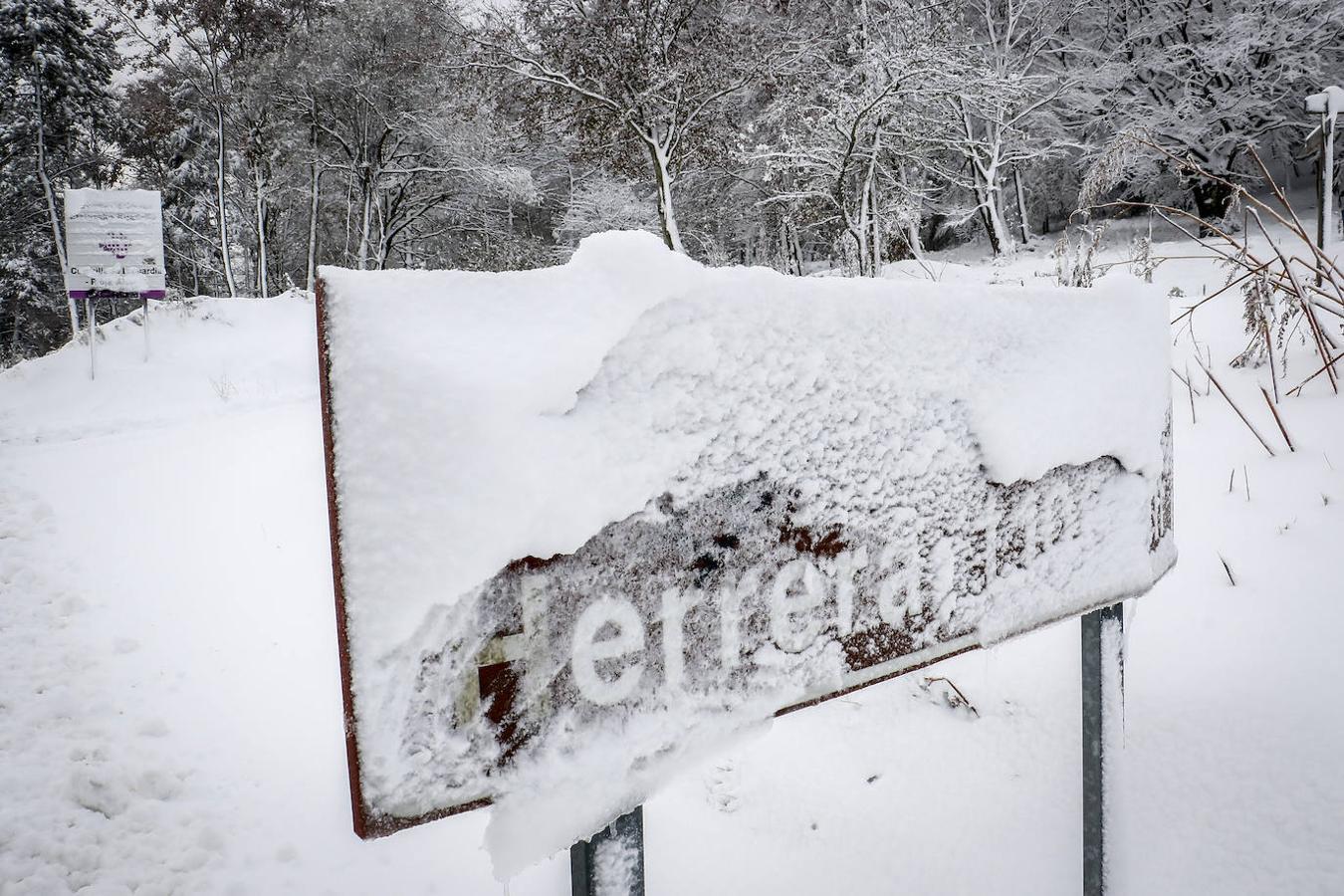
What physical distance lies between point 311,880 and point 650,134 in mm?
11782

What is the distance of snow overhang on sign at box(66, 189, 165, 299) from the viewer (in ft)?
29.4

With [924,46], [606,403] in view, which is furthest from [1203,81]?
[606,403]

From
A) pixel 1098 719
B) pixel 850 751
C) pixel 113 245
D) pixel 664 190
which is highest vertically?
pixel 664 190

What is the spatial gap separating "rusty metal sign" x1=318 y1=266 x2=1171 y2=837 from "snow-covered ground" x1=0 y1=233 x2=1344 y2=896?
0.18 metres

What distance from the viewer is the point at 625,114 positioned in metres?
10.9

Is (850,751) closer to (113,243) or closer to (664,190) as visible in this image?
(664,190)

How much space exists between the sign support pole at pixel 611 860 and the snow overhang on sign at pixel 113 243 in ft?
36.3

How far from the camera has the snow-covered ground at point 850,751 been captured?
1607 millimetres

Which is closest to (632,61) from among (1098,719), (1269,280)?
(1269,280)

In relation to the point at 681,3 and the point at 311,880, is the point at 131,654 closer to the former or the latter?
the point at 311,880

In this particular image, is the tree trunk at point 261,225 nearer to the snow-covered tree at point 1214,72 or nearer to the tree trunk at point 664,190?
the tree trunk at point 664,190

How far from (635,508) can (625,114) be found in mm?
11565

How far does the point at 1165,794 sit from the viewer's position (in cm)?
167

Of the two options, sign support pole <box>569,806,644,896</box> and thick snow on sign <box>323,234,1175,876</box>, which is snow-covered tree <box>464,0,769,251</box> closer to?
thick snow on sign <box>323,234,1175,876</box>
